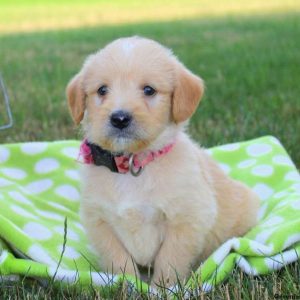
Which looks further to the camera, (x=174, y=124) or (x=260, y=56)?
(x=260, y=56)

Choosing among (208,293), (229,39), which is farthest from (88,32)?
(208,293)

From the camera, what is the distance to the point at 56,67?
7.69 m

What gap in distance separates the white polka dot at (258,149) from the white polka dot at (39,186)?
126 cm

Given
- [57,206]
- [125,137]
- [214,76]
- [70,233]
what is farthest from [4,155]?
[214,76]

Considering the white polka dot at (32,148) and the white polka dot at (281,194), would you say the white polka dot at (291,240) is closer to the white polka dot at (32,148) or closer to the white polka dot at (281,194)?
the white polka dot at (281,194)

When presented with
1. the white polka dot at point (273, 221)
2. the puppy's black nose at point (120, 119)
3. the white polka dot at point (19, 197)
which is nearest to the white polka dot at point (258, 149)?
the white polka dot at point (273, 221)

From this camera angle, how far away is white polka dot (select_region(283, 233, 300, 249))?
2.88m

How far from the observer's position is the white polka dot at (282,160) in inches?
159

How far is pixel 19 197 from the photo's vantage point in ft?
12.3

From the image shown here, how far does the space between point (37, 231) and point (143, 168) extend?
2.49 ft

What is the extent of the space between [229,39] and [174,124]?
7.05 meters

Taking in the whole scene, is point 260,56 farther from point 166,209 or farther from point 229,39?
point 166,209

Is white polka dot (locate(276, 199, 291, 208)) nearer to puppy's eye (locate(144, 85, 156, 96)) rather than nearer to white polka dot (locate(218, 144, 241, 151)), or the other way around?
white polka dot (locate(218, 144, 241, 151))

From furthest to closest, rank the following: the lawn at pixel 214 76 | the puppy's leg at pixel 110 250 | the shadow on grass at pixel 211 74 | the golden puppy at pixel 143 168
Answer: the shadow on grass at pixel 211 74, the lawn at pixel 214 76, the puppy's leg at pixel 110 250, the golden puppy at pixel 143 168
